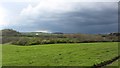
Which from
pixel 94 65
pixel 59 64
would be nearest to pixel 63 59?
pixel 59 64

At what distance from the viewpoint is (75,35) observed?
Result: 269 ft

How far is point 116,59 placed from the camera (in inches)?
1615

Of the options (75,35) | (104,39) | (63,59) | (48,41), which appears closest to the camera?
(63,59)

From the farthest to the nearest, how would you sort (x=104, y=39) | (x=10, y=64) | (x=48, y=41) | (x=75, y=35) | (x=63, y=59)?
(x=75, y=35), (x=104, y=39), (x=48, y=41), (x=63, y=59), (x=10, y=64)

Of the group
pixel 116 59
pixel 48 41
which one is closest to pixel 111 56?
pixel 116 59

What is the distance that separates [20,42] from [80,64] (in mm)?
39933

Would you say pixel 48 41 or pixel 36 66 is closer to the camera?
pixel 36 66

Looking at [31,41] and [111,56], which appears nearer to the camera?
[111,56]

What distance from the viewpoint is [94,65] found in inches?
1341

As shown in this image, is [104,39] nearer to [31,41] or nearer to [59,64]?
[31,41]

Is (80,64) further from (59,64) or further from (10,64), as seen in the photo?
(10,64)

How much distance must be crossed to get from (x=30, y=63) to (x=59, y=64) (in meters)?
4.90

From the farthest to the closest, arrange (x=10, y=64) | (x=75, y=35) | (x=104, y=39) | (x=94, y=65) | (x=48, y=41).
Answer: (x=75, y=35) → (x=104, y=39) → (x=48, y=41) → (x=10, y=64) → (x=94, y=65)

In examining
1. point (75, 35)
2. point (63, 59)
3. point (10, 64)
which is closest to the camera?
point (10, 64)
